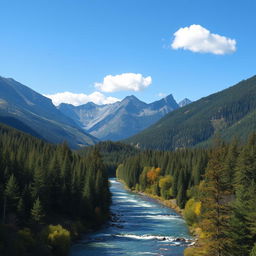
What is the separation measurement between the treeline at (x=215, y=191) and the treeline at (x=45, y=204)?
2502 centimetres

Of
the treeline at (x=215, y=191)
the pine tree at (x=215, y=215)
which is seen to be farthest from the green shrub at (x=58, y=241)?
the pine tree at (x=215, y=215)

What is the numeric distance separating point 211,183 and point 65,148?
99.1 metres

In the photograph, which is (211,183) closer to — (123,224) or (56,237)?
(56,237)

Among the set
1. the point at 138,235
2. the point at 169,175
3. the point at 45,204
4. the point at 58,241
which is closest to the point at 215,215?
the point at 58,241

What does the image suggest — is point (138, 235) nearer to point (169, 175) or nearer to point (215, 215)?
point (215, 215)

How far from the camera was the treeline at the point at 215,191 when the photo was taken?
140 ft

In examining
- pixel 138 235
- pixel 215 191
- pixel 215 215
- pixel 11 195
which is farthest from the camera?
pixel 138 235

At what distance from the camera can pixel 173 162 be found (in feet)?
547

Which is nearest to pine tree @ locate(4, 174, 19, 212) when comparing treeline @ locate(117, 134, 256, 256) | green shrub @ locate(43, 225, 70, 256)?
green shrub @ locate(43, 225, 70, 256)

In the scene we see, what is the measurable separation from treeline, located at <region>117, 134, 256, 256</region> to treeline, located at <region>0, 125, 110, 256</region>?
82.1 feet

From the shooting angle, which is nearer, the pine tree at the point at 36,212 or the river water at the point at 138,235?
the river water at the point at 138,235

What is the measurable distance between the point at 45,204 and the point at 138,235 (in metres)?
23.2

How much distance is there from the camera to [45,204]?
86.2 metres

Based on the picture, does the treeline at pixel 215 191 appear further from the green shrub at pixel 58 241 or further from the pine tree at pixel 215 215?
the green shrub at pixel 58 241
